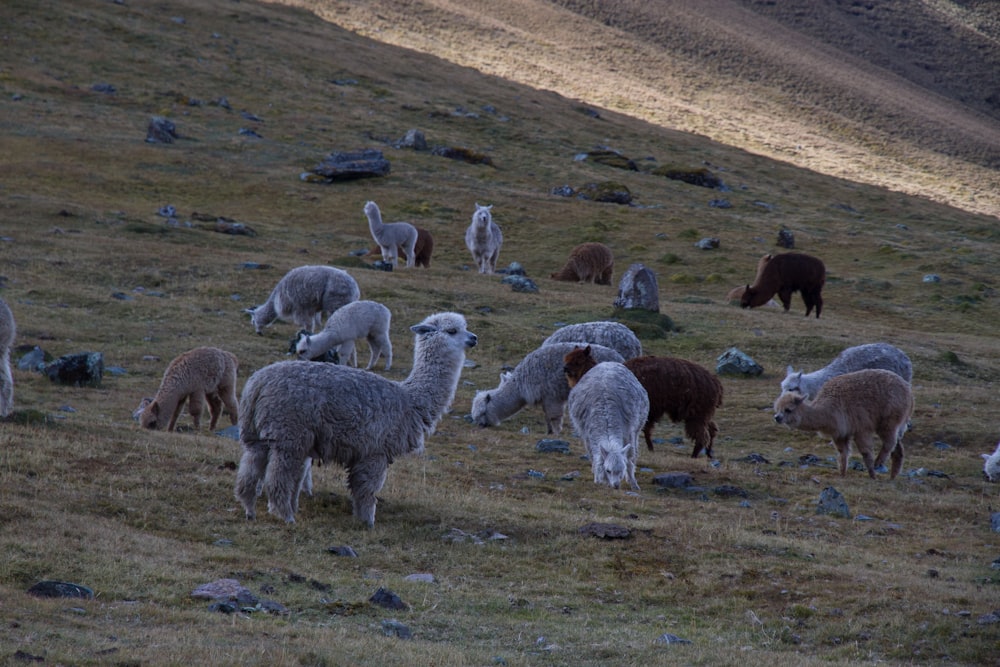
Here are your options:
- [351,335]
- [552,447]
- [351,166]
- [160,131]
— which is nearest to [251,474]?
[552,447]

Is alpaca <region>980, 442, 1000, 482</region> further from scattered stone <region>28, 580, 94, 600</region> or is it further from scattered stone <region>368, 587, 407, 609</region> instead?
Answer: scattered stone <region>28, 580, 94, 600</region>

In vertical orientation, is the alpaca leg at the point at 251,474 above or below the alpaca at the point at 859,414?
below

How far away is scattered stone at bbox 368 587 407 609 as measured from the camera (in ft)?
28.1

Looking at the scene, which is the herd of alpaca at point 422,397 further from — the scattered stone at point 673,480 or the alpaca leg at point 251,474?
the scattered stone at point 673,480

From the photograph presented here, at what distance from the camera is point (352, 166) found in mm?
49125

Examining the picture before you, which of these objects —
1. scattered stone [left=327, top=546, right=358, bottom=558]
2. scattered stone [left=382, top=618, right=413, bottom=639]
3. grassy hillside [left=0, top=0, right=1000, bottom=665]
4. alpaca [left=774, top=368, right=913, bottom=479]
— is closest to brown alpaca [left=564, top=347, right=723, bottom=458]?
grassy hillside [left=0, top=0, right=1000, bottom=665]

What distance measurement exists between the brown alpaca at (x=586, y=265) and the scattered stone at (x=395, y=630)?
2712cm

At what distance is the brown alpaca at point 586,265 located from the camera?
3475 centimetres

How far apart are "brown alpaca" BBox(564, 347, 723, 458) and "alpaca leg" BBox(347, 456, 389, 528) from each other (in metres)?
5.96

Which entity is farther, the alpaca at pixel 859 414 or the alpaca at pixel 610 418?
the alpaca at pixel 859 414

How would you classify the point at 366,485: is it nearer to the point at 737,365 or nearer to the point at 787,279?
the point at 737,365

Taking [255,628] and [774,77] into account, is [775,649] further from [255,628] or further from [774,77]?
[774,77]

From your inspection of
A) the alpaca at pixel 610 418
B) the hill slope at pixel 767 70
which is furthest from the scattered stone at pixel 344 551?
the hill slope at pixel 767 70

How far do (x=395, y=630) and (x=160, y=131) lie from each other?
149ft
